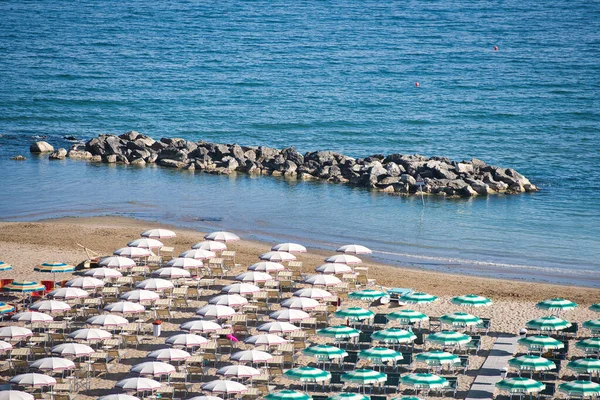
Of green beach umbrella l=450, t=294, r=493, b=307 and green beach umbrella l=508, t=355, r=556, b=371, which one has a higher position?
green beach umbrella l=450, t=294, r=493, b=307

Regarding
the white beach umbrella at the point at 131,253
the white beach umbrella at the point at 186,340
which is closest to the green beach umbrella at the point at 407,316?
the white beach umbrella at the point at 186,340

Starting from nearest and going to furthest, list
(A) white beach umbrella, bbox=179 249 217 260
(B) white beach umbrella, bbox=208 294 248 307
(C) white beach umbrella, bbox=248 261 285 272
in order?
(B) white beach umbrella, bbox=208 294 248 307 < (C) white beach umbrella, bbox=248 261 285 272 < (A) white beach umbrella, bbox=179 249 217 260

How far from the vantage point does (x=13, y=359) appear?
28156mm

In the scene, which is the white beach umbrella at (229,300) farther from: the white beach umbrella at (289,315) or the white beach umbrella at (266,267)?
the white beach umbrella at (266,267)

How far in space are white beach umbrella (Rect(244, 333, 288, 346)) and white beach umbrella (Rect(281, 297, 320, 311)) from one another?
8.54 feet

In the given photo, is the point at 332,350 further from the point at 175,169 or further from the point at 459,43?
the point at 459,43

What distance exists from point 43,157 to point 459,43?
49.7m

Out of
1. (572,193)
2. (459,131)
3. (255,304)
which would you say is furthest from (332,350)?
(459,131)

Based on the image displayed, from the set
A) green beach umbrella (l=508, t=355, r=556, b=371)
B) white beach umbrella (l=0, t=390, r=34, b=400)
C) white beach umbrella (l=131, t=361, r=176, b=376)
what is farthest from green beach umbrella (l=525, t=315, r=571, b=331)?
white beach umbrella (l=0, t=390, r=34, b=400)

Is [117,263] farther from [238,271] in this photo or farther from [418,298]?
[418,298]

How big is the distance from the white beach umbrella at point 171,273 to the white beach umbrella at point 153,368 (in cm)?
848

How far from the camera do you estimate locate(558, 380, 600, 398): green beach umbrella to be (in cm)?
2536

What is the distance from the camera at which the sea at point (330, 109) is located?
1850 inches

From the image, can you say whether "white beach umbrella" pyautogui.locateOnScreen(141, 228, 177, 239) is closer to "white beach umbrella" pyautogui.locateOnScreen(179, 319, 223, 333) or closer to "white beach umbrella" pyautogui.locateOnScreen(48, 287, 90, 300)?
"white beach umbrella" pyautogui.locateOnScreen(48, 287, 90, 300)
